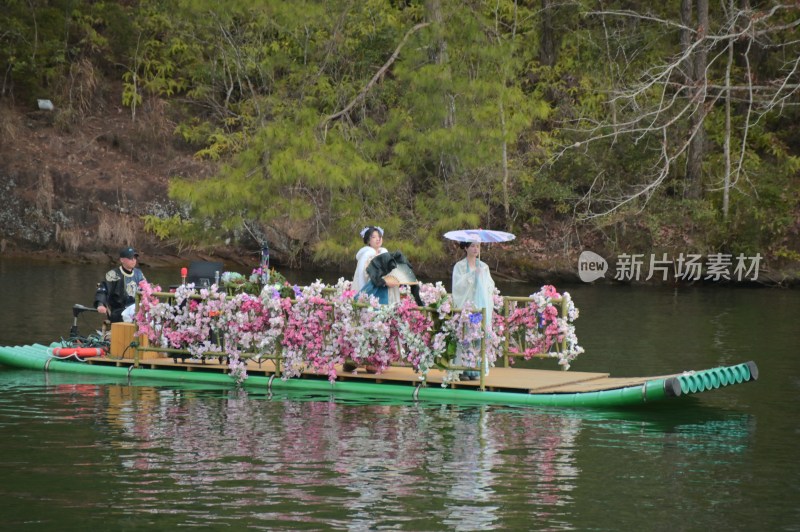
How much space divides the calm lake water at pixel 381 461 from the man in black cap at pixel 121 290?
43.8 inches

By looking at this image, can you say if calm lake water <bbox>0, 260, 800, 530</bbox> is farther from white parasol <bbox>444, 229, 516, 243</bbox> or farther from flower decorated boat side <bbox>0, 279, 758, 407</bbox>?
white parasol <bbox>444, 229, 516, 243</bbox>

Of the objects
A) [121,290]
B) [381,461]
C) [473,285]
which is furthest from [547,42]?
[381,461]

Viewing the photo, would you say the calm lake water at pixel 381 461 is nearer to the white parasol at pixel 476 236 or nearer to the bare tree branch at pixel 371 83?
the white parasol at pixel 476 236

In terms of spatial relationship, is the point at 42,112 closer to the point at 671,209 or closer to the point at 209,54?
the point at 209,54

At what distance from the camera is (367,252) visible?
16.4 meters

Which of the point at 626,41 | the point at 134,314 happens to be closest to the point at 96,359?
the point at 134,314

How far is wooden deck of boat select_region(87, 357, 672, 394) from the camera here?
50.7 feet

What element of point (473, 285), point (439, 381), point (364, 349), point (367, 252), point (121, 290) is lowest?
point (439, 381)

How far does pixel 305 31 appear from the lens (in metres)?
35.6

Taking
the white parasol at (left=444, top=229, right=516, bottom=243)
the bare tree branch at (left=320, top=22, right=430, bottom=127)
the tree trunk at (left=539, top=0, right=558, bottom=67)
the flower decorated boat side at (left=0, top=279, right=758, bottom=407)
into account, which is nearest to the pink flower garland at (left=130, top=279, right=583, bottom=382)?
the flower decorated boat side at (left=0, top=279, right=758, bottom=407)

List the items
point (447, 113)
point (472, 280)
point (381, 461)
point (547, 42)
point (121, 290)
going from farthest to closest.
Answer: point (547, 42)
point (447, 113)
point (121, 290)
point (472, 280)
point (381, 461)

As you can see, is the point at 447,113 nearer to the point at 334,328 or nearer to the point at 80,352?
→ the point at 80,352

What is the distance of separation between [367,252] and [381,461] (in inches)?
181

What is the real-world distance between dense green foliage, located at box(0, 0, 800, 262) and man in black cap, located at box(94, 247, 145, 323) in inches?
468
